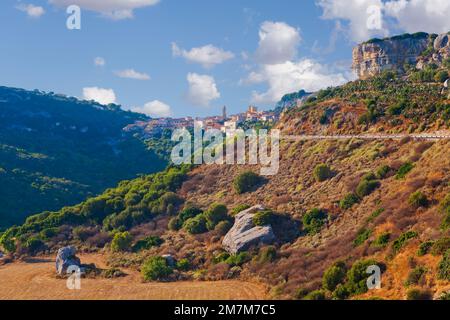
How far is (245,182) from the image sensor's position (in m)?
55.2

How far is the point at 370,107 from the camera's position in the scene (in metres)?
61.3

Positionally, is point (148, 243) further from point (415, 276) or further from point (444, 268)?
point (444, 268)

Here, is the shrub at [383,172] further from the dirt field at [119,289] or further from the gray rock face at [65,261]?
the gray rock face at [65,261]

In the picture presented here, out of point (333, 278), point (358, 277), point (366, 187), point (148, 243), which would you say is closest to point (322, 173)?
point (366, 187)

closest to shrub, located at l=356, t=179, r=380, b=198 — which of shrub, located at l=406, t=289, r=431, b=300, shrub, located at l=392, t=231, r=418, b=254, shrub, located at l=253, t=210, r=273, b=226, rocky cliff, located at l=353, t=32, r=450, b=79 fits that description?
shrub, located at l=253, t=210, r=273, b=226

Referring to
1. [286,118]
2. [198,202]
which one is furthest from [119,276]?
[286,118]

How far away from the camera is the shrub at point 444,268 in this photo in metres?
25.0

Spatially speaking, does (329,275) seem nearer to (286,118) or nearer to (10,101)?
(286,118)

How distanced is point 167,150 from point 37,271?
112 m

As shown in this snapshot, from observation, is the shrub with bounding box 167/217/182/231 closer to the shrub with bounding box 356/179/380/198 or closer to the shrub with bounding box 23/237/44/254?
the shrub with bounding box 23/237/44/254

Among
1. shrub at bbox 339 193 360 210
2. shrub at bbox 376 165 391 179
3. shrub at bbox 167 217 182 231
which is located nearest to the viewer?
shrub at bbox 339 193 360 210

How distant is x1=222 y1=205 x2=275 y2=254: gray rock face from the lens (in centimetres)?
4134

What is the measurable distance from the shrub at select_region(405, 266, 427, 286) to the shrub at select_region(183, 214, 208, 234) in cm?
2491

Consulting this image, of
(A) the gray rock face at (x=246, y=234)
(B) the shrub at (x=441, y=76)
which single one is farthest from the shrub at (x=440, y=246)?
(B) the shrub at (x=441, y=76)
